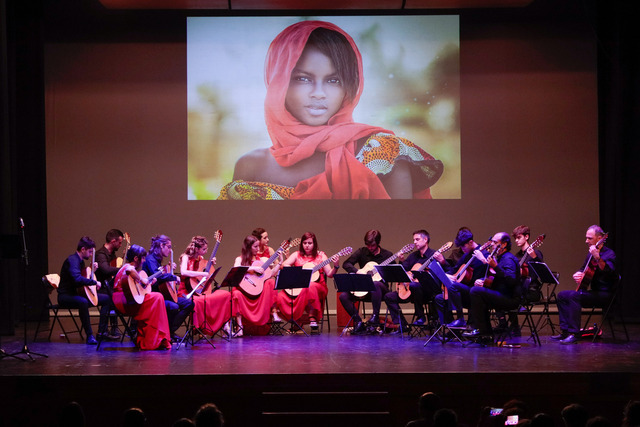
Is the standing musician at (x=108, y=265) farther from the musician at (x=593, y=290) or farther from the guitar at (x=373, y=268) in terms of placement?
the musician at (x=593, y=290)

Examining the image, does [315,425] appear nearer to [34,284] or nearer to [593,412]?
[593,412]

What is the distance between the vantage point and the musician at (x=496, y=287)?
267 inches

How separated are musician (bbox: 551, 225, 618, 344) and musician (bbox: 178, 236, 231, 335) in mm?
3567

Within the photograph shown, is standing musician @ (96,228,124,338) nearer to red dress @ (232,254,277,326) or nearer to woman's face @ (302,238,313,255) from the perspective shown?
red dress @ (232,254,277,326)

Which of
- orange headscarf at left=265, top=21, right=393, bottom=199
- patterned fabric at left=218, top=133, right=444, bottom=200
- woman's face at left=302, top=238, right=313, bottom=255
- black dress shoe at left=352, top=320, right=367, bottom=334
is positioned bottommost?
black dress shoe at left=352, top=320, right=367, bottom=334

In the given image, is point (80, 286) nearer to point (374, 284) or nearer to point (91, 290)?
point (91, 290)

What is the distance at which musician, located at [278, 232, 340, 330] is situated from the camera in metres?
8.20

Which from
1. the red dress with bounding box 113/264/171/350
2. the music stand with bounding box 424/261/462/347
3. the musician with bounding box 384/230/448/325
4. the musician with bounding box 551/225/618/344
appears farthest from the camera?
the musician with bounding box 384/230/448/325

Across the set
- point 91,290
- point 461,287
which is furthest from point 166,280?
point 461,287

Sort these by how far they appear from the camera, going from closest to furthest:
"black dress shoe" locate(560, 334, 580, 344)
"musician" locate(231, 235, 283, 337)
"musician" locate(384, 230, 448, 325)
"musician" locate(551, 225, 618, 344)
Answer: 1. "black dress shoe" locate(560, 334, 580, 344)
2. "musician" locate(551, 225, 618, 344)
3. "musician" locate(384, 230, 448, 325)
4. "musician" locate(231, 235, 283, 337)

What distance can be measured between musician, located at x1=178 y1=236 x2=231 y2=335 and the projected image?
7.66 ft

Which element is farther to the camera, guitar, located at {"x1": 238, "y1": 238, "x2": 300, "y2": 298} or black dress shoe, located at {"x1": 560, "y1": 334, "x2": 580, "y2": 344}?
guitar, located at {"x1": 238, "y1": 238, "x2": 300, "y2": 298}

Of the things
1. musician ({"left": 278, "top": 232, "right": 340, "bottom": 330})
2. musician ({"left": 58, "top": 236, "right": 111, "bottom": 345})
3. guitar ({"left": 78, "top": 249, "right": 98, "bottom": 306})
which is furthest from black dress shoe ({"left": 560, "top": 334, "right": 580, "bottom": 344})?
guitar ({"left": 78, "top": 249, "right": 98, "bottom": 306})

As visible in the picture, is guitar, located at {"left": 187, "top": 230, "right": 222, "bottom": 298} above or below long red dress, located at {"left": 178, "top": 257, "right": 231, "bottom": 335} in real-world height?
above
